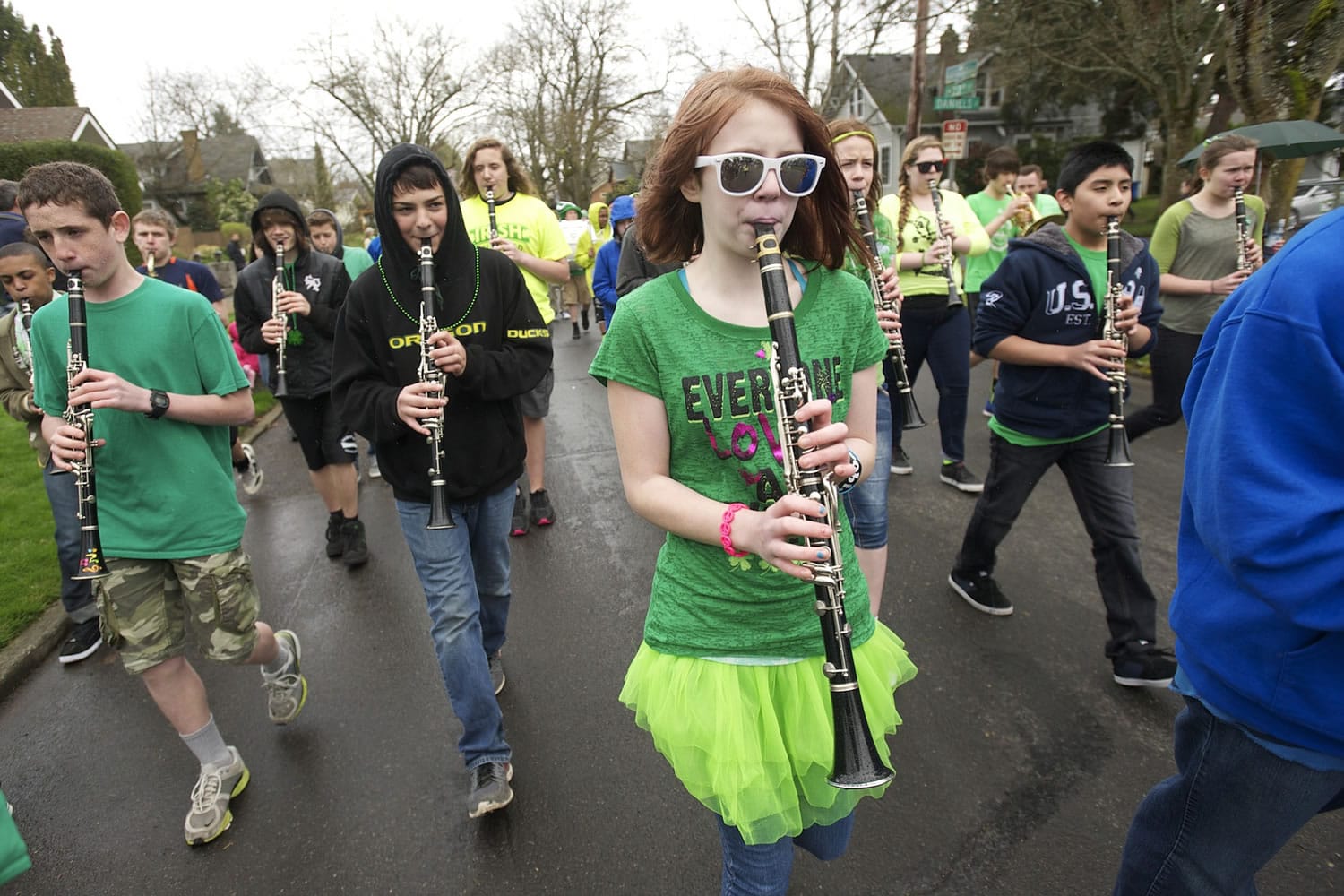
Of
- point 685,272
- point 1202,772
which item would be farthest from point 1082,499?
point 685,272

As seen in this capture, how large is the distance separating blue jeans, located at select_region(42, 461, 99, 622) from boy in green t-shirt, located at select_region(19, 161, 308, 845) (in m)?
1.28

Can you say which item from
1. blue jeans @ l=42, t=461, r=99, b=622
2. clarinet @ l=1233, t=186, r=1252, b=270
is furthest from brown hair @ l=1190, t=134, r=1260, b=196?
blue jeans @ l=42, t=461, r=99, b=622

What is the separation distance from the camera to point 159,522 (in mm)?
2555

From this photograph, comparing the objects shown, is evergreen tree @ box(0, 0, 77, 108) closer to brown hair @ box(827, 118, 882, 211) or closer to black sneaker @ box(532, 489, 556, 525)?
black sneaker @ box(532, 489, 556, 525)

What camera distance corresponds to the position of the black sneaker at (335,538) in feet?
16.2

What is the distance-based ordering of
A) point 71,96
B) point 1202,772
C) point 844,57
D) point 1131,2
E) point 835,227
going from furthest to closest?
point 71,96, point 844,57, point 1131,2, point 835,227, point 1202,772

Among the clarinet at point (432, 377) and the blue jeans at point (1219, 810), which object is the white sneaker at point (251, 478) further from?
the blue jeans at point (1219, 810)

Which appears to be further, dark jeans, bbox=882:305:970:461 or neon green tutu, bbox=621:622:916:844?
dark jeans, bbox=882:305:970:461

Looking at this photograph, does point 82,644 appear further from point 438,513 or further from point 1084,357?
point 1084,357

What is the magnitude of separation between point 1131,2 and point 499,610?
1410 centimetres

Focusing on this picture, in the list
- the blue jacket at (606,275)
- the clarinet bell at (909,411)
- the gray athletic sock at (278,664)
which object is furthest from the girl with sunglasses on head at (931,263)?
the gray athletic sock at (278,664)

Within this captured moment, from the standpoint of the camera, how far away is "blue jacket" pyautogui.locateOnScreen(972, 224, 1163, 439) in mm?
3162

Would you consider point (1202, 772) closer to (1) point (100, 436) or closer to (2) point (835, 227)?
(2) point (835, 227)

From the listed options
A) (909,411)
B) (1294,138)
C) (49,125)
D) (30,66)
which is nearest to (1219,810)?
(909,411)
